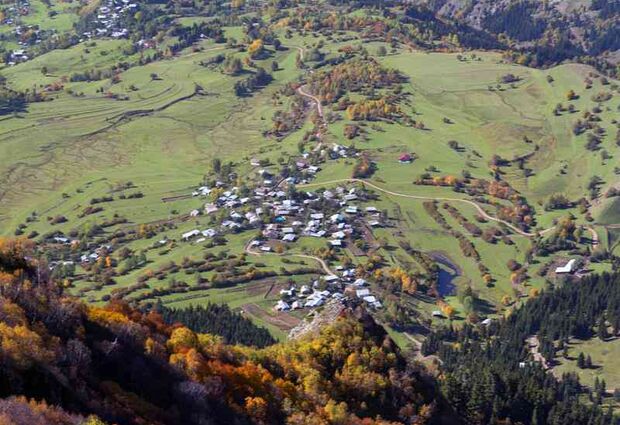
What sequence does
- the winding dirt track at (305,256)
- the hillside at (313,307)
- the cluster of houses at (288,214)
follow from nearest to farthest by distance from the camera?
the hillside at (313,307) < the winding dirt track at (305,256) < the cluster of houses at (288,214)

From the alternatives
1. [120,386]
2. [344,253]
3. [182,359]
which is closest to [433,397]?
[182,359]

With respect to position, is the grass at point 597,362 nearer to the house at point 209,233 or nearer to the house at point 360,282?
the house at point 360,282

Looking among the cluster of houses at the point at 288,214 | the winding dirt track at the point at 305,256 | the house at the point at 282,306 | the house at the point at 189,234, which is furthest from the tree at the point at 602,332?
the house at the point at 189,234

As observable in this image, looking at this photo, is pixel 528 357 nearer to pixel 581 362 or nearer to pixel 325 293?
pixel 581 362

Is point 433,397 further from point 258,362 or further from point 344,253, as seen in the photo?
point 344,253

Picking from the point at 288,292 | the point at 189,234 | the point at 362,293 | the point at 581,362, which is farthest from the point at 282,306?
the point at 581,362

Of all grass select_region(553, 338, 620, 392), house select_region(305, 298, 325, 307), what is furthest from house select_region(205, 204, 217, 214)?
grass select_region(553, 338, 620, 392)
